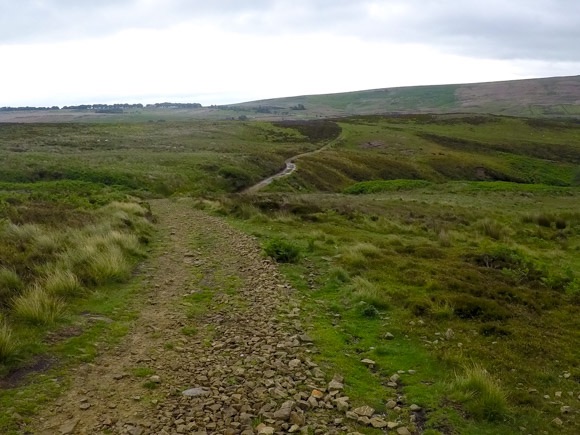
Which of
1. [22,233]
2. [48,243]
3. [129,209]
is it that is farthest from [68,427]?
[129,209]

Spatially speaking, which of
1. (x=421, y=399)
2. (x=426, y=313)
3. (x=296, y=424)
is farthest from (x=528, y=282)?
(x=296, y=424)

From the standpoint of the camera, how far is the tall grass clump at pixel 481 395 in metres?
6.59

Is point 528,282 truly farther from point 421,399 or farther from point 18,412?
point 18,412

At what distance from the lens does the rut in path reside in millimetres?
6145

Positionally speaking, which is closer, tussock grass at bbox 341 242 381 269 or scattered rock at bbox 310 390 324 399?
scattered rock at bbox 310 390 324 399

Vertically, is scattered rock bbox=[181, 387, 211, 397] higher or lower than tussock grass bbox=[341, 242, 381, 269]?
higher

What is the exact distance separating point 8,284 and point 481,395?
9.31 metres

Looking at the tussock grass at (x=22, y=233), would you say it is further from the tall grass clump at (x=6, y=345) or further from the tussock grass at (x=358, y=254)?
the tussock grass at (x=358, y=254)

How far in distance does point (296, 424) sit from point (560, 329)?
7.15 metres

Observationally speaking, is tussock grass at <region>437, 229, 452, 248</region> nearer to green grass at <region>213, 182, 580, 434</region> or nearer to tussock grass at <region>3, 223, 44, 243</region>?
green grass at <region>213, 182, 580, 434</region>

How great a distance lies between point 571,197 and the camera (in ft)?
166

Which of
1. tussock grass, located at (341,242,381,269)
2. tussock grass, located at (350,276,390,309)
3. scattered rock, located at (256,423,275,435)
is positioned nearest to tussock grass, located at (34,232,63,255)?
tussock grass, located at (350,276,390,309)

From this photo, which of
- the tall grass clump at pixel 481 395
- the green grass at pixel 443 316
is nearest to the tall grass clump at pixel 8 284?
the green grass at pixel 443 316

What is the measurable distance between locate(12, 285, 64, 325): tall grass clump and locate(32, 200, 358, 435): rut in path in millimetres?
1529
